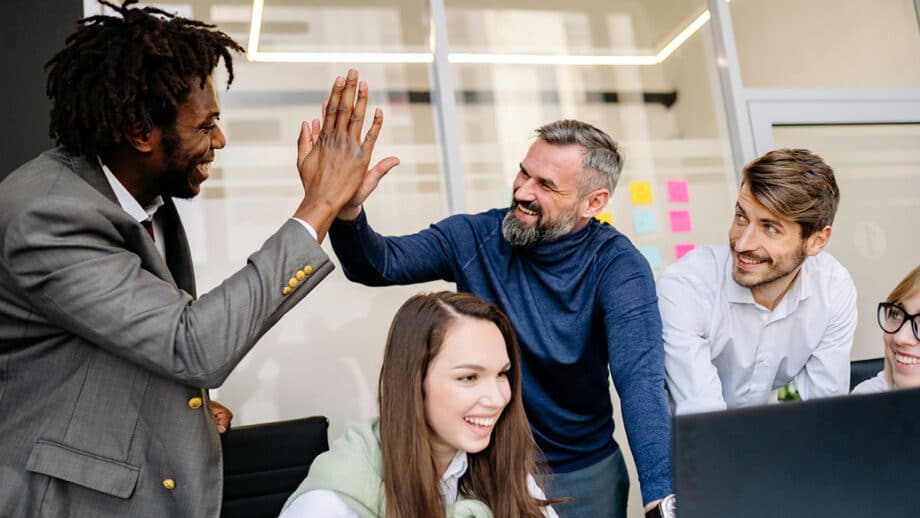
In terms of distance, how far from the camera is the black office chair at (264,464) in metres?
2.33

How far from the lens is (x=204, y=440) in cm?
140

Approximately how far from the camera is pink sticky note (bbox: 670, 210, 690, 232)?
3514 mm

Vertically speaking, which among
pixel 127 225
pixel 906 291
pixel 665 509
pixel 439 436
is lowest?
pixel 665 509

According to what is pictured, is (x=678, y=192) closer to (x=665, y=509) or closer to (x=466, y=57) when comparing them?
(x=466, y=57)

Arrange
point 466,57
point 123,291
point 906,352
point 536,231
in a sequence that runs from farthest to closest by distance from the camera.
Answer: point 466,57 → point 536,231 → point 906,352 → point 123,291

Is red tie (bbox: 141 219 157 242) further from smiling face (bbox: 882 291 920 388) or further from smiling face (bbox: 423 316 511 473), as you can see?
smiling face (bbox: 882 291 920 388)

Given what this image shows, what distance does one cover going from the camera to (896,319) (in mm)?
2049

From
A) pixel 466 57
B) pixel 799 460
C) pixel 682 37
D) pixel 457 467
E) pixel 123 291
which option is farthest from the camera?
pixel 682 37

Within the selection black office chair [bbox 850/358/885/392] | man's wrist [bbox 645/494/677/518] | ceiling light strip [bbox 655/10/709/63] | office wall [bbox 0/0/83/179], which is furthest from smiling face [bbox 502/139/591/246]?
ceiling light strip [bbox 655/10/709/63]

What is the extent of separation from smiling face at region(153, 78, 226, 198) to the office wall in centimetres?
148

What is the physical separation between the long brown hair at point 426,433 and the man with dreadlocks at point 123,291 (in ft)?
0.92

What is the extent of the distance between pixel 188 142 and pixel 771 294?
5.26 ft

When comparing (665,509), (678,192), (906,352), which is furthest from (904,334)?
(678,192)

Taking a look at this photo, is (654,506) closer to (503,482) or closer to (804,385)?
(503,482)
